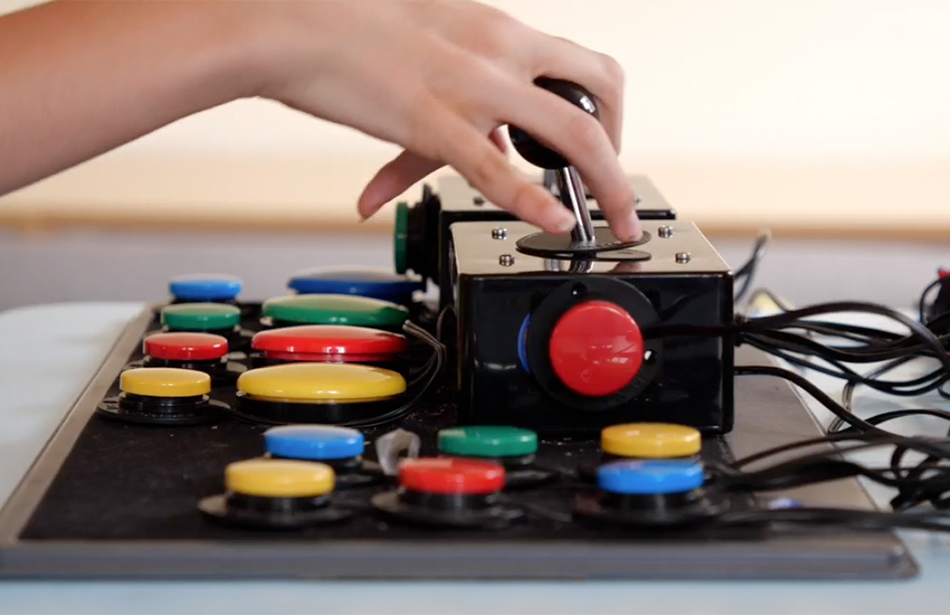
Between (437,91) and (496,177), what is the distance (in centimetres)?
5

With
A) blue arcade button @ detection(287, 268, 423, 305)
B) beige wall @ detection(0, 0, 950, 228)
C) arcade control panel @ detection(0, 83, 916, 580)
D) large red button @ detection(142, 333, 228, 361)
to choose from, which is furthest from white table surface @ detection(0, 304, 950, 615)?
beige wall @ detection(0, 0, 950, 228)

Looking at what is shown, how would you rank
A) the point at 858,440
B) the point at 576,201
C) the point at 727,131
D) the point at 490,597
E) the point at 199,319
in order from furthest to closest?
the point at 727,131
the point at 199,319
the point at 576,201
the point at 858,440
the point at 490,597

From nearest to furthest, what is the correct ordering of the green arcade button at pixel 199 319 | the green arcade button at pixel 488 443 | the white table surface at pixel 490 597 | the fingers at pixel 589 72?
1. the white table surface at pixel 490 597
2. the green arcade button at pixel 488 443
3. the fingers at pixel 589 72
4. the green arcade button at pixel 199 319

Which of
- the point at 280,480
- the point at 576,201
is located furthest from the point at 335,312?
the point at 280,480

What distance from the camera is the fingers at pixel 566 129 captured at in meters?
0.60

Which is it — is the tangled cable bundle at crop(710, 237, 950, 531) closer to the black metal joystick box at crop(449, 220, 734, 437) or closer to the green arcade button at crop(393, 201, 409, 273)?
the black metal joystick box at crop(449, 220, 734, 437)

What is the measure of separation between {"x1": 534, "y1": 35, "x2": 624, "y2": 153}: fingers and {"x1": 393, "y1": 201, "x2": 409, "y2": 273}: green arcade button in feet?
0.63

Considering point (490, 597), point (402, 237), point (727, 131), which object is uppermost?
point (727, 131)

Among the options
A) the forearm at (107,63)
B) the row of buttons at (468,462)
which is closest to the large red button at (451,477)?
the row of buttons at (468,462)

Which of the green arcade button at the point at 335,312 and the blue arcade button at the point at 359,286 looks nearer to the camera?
the green arcade button at the point at 335,312

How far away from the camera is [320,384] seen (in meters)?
0.59

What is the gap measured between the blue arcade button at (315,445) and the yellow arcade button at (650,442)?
0.35ft

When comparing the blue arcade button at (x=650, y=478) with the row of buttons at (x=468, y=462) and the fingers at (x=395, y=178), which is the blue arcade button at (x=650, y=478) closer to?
→ the row of buttons at (x=468, y=462)

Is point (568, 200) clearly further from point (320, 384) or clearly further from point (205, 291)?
point (205, 291)
